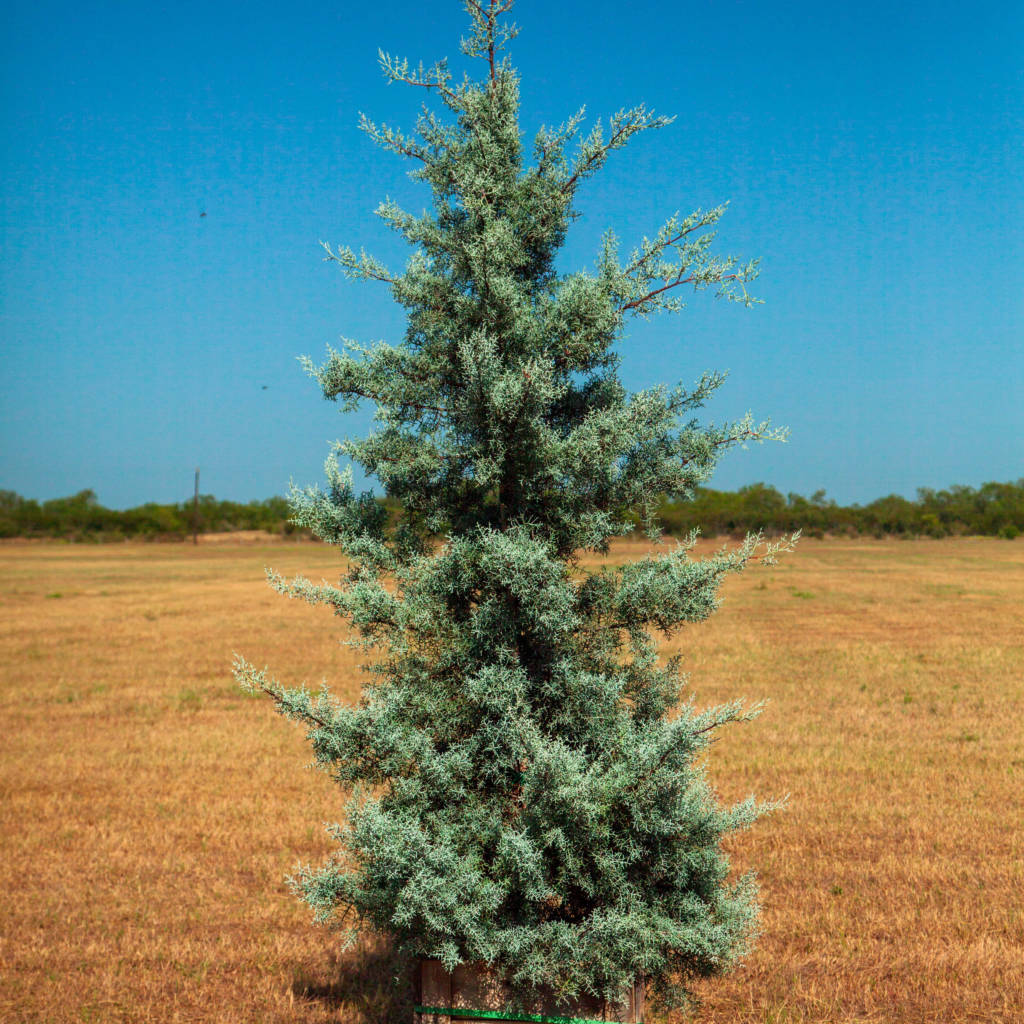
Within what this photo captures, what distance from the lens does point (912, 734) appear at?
15812 millimetres

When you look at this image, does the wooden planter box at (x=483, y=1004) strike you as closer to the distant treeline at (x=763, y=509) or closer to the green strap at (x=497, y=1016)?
the green strap at (x=497, y=1016)

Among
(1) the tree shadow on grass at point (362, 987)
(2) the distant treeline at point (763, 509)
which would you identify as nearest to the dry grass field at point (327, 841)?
(1) the tree shadow on grass at point (362, 987)

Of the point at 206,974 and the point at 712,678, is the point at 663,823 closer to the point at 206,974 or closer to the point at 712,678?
the point at 206,974

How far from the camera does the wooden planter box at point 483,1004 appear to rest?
5492mm

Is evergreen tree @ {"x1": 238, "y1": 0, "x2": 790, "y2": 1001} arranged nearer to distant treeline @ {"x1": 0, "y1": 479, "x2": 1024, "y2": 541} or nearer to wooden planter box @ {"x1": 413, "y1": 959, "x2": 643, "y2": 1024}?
wooden planter box @ {"x1": 413, "y1": 959, "x2": 643, "y2": 1024}

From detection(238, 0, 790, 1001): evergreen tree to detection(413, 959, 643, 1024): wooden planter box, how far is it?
23 centimetres

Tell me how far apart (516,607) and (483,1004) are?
2.38 meters

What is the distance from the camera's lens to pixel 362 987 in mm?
7844

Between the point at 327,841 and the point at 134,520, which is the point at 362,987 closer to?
the point at 327,841

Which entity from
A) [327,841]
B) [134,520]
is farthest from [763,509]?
[327,841]

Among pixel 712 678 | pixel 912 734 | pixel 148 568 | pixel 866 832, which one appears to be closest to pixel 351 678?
pixel 712 678

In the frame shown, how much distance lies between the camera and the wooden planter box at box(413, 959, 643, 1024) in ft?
18.0

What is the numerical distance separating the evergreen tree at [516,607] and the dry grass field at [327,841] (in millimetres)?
2511

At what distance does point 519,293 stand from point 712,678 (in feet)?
56.4
